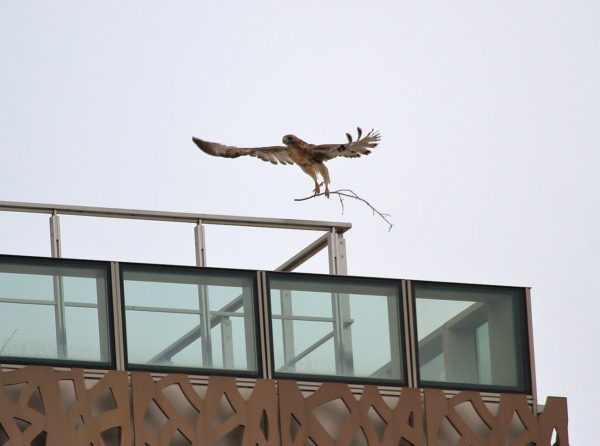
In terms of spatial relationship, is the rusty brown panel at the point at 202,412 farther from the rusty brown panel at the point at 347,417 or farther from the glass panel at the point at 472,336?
the glass panel at the point at 472,336

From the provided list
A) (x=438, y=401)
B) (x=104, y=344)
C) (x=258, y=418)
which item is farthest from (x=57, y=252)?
(x=438, y=401)

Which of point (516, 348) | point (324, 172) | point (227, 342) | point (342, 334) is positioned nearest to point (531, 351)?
point (516, 348)

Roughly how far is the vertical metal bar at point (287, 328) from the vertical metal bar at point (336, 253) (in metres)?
1.16

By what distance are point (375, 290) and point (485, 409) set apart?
1.88m

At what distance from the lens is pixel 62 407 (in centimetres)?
2400

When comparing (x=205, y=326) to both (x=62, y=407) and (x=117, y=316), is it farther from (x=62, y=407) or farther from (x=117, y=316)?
(x=62, y=407)

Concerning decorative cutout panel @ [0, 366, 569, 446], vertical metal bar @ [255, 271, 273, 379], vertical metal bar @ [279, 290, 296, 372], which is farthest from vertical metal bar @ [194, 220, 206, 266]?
decorative cutout panel @ [0, 366, 569, 446]

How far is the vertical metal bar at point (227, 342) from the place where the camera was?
83.4ft

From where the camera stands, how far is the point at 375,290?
2644 centimetres

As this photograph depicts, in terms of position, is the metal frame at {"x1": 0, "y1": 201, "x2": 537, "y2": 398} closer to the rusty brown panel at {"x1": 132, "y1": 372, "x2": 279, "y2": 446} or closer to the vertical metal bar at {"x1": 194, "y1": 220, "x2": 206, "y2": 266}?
the vertical metal bar at {"x1": 194, "y1": 220, "x2": 206, "y2": 266}

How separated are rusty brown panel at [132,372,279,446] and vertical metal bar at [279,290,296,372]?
57 centimetres

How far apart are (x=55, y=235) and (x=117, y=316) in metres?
1.37

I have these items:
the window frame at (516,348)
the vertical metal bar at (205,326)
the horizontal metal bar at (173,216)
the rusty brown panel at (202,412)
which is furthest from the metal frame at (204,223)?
the rusty brown panel at (202,412)

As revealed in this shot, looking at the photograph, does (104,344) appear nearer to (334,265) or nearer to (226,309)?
(226,309)
